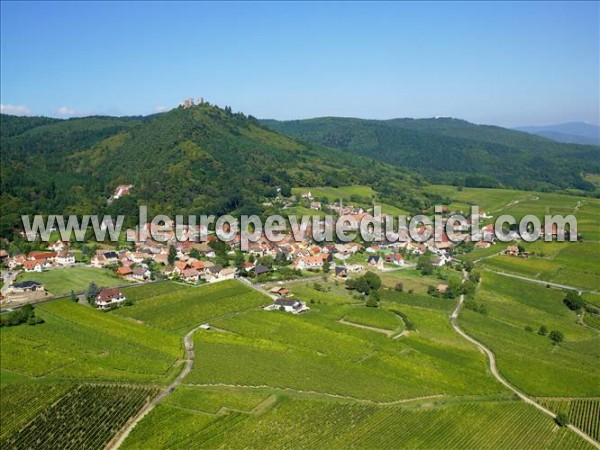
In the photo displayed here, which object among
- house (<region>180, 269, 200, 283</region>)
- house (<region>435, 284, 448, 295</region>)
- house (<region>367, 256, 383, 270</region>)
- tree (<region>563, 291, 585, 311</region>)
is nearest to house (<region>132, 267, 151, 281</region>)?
house (<region>180, 269, 200, 283</region>)

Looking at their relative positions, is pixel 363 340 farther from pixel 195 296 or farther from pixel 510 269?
pixel 510 269

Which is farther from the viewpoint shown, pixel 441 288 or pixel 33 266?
pixel 33 266

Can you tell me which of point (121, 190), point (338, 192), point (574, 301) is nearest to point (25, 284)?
point (121, 190)

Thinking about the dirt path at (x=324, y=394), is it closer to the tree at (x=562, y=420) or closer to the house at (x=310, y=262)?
the tree at (x=562, y=420)

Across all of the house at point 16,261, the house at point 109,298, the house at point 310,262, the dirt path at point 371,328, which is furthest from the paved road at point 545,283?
the house at point 16,261

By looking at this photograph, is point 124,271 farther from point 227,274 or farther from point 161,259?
point 227,274

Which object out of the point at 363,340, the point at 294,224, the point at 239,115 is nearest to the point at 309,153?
the point at 239,115

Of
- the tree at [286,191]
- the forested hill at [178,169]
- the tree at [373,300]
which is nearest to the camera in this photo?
the tree at [373,300]
